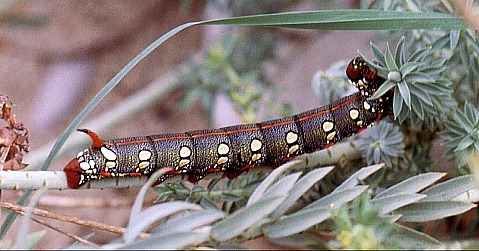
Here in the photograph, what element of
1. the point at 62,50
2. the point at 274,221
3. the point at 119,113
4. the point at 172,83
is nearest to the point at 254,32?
the point at 172,83

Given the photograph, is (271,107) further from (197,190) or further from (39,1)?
(39,1)

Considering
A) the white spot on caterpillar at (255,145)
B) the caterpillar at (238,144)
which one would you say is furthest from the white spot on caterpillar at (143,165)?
the white spot on caterpillar at (255,145)

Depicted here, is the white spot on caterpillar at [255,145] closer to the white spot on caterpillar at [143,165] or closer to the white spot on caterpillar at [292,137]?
the white spot on caterpillar at [292,137]

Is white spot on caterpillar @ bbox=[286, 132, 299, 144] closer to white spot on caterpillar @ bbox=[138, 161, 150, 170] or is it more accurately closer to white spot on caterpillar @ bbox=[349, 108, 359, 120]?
white spot on caterpillar @ bbox=[349, 108, 359, 120]

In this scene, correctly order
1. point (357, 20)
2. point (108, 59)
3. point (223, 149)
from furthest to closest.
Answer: point (108, 59) → point (223, 149) → point (357, 20)

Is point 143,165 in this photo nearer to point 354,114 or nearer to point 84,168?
point 84,168

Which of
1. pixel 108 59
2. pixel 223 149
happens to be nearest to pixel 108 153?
pixel 223 149

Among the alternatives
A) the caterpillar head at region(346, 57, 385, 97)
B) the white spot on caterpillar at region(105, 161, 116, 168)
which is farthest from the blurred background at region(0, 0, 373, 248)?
the white spot on caterpillar at region(105, 161, 116, 168)
